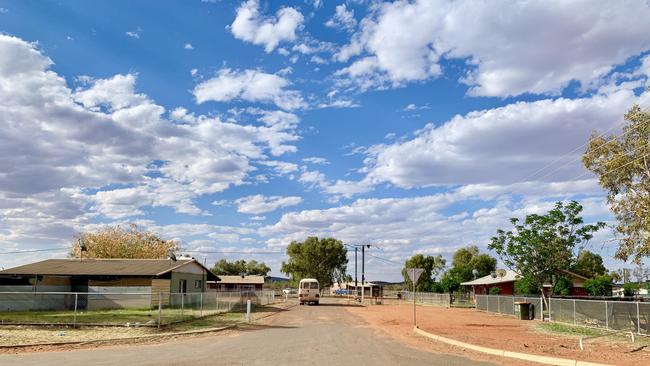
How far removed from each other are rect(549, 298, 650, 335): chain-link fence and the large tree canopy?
429 ft

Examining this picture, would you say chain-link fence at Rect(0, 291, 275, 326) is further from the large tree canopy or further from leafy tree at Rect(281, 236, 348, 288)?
the large tree canopy

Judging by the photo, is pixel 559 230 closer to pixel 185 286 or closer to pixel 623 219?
pixel 623 219

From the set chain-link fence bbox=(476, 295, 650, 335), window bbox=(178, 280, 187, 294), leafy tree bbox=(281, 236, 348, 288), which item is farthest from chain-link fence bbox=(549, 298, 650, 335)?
leafy tree bbox=(281, 236, 348, 288)

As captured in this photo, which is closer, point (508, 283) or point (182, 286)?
point (182, 286)

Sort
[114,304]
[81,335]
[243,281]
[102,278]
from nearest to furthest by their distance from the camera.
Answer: [81,335], [114,304], [102,278], [243,281]

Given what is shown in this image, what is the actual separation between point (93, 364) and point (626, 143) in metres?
26.8

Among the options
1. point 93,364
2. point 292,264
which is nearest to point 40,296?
point 93,364

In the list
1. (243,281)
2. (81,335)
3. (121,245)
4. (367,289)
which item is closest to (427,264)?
(367,289)

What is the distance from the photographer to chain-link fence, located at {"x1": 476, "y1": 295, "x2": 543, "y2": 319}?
36594mm

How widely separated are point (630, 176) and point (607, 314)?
7421 millimetres

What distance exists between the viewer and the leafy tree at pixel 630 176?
26.7m

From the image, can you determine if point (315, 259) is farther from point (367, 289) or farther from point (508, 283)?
point (508, 283)

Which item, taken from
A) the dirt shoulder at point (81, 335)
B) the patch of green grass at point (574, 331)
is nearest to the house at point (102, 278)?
the dirt shoulder at point (81, 335)

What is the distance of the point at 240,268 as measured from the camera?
161125 mm
